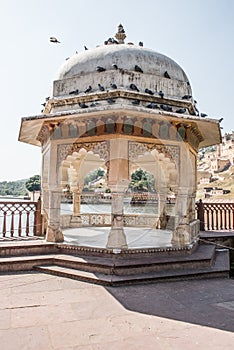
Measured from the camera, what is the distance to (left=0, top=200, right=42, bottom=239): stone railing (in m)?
7.23

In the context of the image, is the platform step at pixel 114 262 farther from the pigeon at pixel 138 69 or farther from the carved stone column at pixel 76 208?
the carved stone column at pixel 76 208

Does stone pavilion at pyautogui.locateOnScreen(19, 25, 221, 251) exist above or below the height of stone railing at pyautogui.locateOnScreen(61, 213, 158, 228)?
above

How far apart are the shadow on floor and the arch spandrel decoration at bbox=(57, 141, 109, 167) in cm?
259

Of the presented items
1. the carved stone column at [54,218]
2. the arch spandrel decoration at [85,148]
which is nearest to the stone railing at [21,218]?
the carved stone column at [54,218]

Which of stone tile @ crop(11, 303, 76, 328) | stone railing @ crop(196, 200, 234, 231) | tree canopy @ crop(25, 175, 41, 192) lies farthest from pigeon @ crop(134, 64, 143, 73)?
tree canopy @ crop(25, 175, 41, 192)

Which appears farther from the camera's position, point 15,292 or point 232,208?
point 232,208

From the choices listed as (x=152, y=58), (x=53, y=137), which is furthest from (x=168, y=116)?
(x=53, y=137)

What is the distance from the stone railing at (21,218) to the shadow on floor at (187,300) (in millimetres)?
3427

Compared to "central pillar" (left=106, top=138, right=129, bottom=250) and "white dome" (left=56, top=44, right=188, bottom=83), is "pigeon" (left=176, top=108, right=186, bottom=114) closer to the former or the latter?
"white dome" (left=56, top=44, right=188, bottom=83)

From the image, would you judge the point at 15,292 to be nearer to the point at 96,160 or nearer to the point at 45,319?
the point at 45,319

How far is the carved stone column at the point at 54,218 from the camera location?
22.0 ft

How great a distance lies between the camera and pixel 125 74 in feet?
20.9

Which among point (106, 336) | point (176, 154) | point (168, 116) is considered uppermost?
point (168, 116)

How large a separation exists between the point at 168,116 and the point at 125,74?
1.34 meters
